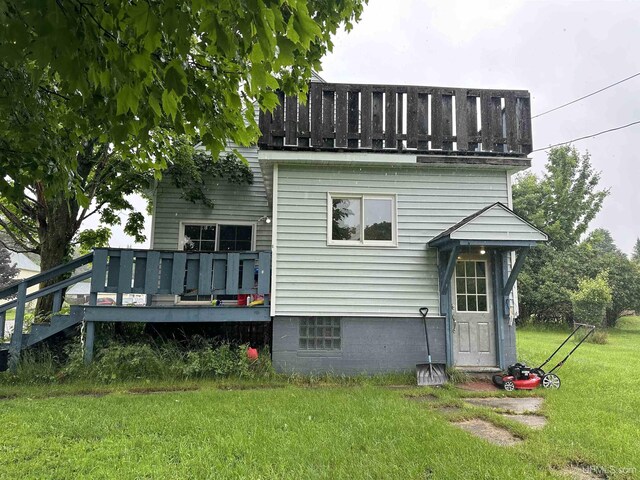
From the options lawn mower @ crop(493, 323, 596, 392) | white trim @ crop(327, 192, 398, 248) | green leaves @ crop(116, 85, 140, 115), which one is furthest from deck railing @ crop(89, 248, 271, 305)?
green leaves @ crop(116, 85, 140, 115)

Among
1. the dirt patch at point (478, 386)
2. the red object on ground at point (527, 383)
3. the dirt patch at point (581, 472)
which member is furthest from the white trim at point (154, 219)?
the dirt patch at point (581, 472)

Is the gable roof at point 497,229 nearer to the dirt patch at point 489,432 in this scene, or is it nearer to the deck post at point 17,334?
the dirt patch at point 489,432

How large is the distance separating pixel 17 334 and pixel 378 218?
6730mm

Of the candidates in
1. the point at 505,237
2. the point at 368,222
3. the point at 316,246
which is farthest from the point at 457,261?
the point at 316,246

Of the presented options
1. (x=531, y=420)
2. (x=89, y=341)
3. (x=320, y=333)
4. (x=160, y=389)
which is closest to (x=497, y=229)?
(x=531, y=420)

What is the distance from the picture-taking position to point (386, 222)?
23.4ft

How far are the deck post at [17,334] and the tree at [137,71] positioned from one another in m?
4.06

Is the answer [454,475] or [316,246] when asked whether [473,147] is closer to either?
[316,246]

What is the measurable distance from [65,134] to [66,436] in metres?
3.08

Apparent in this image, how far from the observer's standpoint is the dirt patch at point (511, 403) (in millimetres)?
5031

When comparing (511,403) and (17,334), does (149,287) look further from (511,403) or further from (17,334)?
(511,403)

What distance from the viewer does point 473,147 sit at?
715 cm

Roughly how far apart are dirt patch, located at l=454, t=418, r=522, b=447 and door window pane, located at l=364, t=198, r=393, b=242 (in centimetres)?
350

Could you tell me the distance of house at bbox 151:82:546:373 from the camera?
680cm
